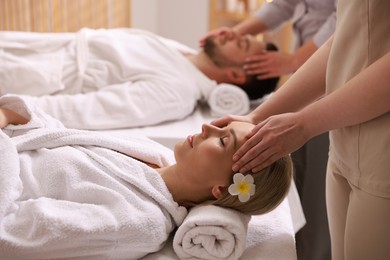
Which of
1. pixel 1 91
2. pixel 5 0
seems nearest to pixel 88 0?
pixel 5 0

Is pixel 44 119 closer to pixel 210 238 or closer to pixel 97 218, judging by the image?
pixel 97 218

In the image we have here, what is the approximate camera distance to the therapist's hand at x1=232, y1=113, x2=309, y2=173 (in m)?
1.18

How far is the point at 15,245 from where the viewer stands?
3.66 ft

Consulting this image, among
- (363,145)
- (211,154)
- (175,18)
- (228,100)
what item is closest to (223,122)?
(211,154)

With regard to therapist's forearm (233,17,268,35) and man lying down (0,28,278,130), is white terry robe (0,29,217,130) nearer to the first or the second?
man lying down (0,28,278,130)

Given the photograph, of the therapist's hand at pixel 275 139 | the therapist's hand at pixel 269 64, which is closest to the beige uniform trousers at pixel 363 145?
the therapist's hand at pixel 275 139

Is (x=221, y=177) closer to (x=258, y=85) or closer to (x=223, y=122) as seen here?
(x=223, y=122)

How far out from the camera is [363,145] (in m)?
1.19

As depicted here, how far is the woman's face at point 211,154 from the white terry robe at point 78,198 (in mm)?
80

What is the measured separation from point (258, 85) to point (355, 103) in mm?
1464

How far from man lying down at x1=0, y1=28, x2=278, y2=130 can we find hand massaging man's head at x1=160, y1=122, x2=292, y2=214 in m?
0.85

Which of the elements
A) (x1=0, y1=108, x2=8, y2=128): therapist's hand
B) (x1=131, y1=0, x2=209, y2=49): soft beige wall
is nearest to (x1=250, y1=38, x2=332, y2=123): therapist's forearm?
(x1=0, y1=108, x2=8, y2=128): therapist's hand

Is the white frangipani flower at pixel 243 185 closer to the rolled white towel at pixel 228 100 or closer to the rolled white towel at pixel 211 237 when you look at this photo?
the rolled white towel at pixel 211 237

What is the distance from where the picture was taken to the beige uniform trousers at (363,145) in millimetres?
1150
